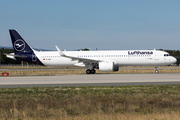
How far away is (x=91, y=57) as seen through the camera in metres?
36.4

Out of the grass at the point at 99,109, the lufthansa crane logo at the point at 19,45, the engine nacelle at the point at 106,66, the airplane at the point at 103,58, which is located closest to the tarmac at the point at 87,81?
the engine nacelle at the point at 106,66

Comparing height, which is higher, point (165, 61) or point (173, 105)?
point (165, 61)

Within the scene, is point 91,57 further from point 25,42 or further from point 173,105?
point 173,105

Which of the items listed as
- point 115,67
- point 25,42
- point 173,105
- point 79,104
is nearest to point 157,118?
point 173,105

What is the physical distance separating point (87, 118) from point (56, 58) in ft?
97.6

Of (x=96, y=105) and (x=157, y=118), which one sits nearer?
(x=157, y=118)

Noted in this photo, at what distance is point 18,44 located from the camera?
3884 cm

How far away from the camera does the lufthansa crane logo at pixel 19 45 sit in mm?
38781

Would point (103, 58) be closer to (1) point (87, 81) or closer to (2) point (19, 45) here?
(1) point (87, 81)

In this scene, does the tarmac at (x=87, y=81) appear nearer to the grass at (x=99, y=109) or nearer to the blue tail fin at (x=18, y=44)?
the grass at (x=99, y=109)

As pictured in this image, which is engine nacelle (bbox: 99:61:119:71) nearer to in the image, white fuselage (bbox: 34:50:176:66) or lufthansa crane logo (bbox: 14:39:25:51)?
white fuselage (bbox: 34:50:176:66)

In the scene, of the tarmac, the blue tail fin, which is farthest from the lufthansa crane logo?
the tarmac

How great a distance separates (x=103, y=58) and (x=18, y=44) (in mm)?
14925

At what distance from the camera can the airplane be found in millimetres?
34594
